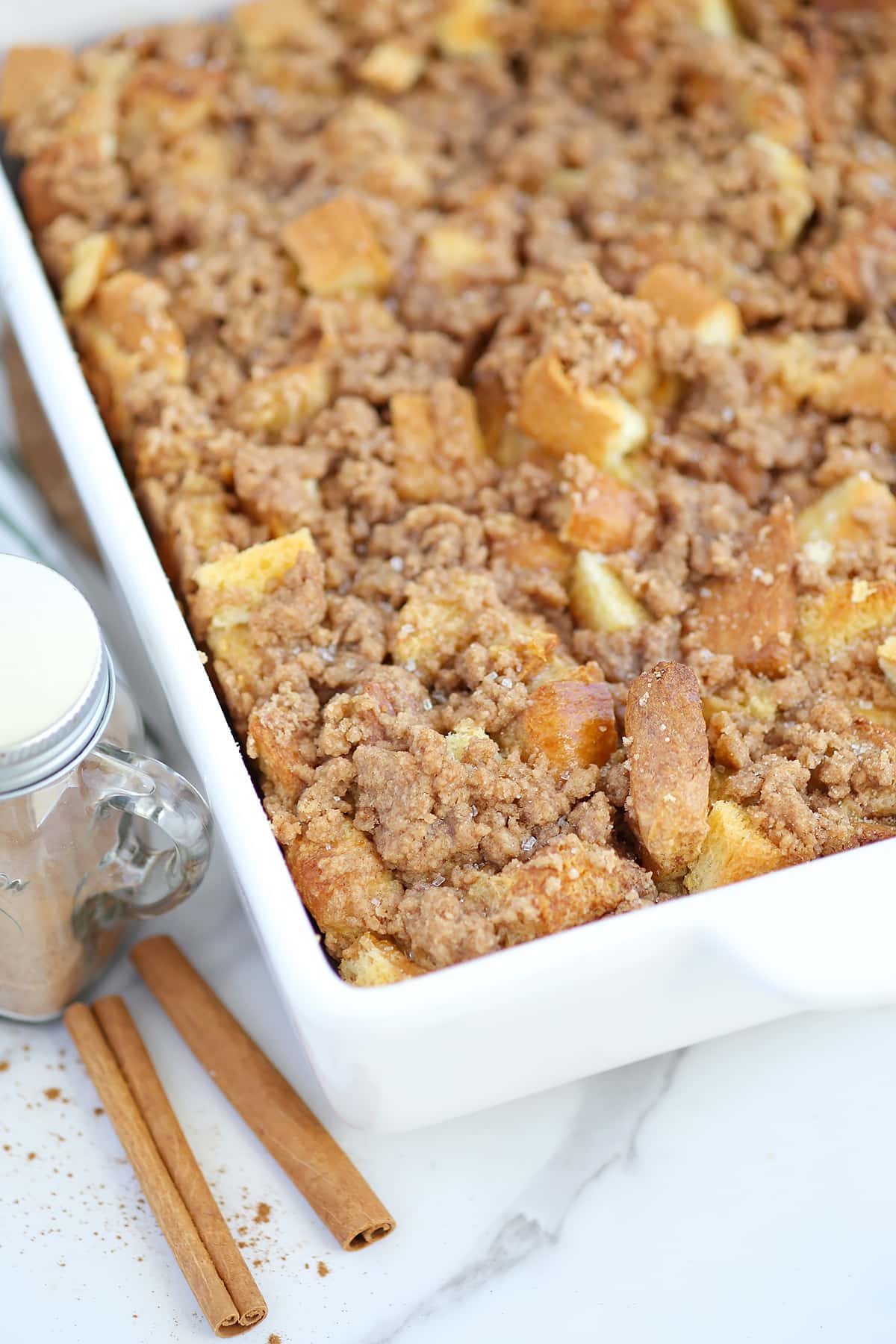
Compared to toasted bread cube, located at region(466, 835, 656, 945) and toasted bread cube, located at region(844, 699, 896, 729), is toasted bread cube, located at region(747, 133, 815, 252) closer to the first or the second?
toasted bread cube, located at region(844, 699, 896, 729)

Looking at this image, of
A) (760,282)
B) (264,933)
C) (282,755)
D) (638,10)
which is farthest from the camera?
(638,10)

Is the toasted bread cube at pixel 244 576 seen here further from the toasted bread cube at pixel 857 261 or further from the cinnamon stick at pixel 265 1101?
the toasted bread cube at pixel 857 261

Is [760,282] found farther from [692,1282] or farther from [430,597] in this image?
[692,1282]

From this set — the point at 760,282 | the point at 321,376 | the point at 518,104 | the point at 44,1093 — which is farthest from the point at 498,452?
the point at 44,1093

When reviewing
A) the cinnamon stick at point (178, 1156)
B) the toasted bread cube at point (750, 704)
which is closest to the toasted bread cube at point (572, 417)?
the toasted bread cube at point (750, 704)

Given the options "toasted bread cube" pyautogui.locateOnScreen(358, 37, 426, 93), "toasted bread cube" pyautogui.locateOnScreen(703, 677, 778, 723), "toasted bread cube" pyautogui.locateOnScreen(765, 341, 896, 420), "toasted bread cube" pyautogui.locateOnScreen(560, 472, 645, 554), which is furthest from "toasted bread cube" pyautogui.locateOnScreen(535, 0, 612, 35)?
"toasted bread cube" pyautogui.locateOnScreen(703, 677, 778, 723)

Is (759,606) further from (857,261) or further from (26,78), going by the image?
(26,78)
